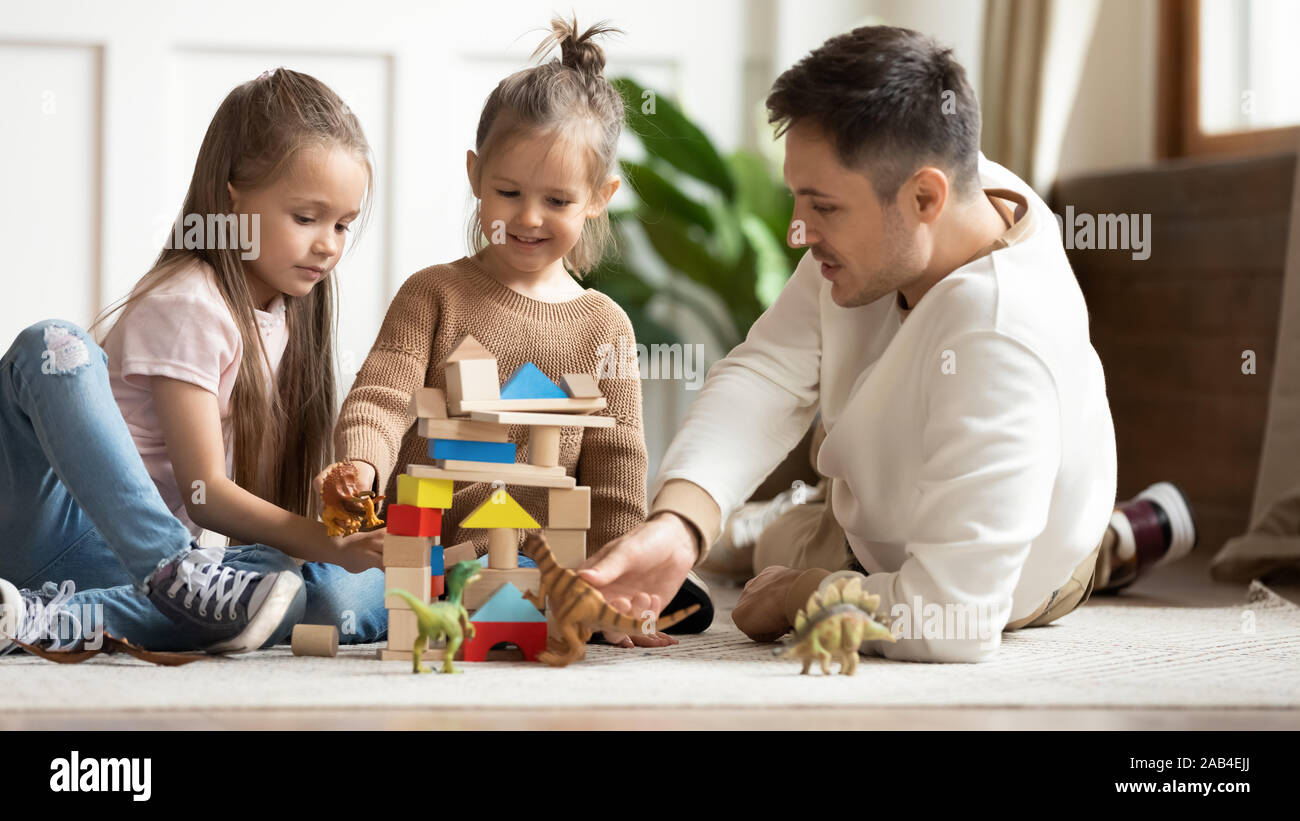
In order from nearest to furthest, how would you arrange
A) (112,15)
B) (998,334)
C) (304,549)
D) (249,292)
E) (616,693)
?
(616,693) → (998,334) → (304,549) → (249,292) → (112,15)

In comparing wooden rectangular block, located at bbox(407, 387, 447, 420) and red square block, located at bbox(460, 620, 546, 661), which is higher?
wooden rectangular block, located at bbox(407, 387, 447, 420)

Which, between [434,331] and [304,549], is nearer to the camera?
[304,549]

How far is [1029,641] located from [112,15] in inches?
98.7

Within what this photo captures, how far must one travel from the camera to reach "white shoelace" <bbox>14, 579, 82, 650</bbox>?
1153mm

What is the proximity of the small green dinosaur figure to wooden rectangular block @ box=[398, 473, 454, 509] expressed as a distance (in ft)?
0.20

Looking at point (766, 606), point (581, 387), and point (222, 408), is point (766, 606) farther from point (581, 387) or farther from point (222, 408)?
point (222, 408)

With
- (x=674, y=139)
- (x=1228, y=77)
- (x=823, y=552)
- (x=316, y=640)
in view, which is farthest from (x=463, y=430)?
(x=1228, y=77)

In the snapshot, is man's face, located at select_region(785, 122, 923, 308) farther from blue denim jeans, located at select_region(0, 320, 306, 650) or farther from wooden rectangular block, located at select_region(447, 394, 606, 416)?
blue denim jeans, located at select_region(0, 320, 306, 650)

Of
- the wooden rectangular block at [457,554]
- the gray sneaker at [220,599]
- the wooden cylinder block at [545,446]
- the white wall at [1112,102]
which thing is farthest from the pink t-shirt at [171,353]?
the white wall at [1112,102]

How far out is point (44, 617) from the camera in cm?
117

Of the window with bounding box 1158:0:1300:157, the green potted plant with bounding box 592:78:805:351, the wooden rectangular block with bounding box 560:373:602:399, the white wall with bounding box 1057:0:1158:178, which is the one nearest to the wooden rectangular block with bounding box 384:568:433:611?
the wooden rectangular block with bounding box 560:373:602:399

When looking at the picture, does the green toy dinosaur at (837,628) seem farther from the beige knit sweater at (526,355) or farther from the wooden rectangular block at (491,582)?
the beige knit sweater at (526,355)
